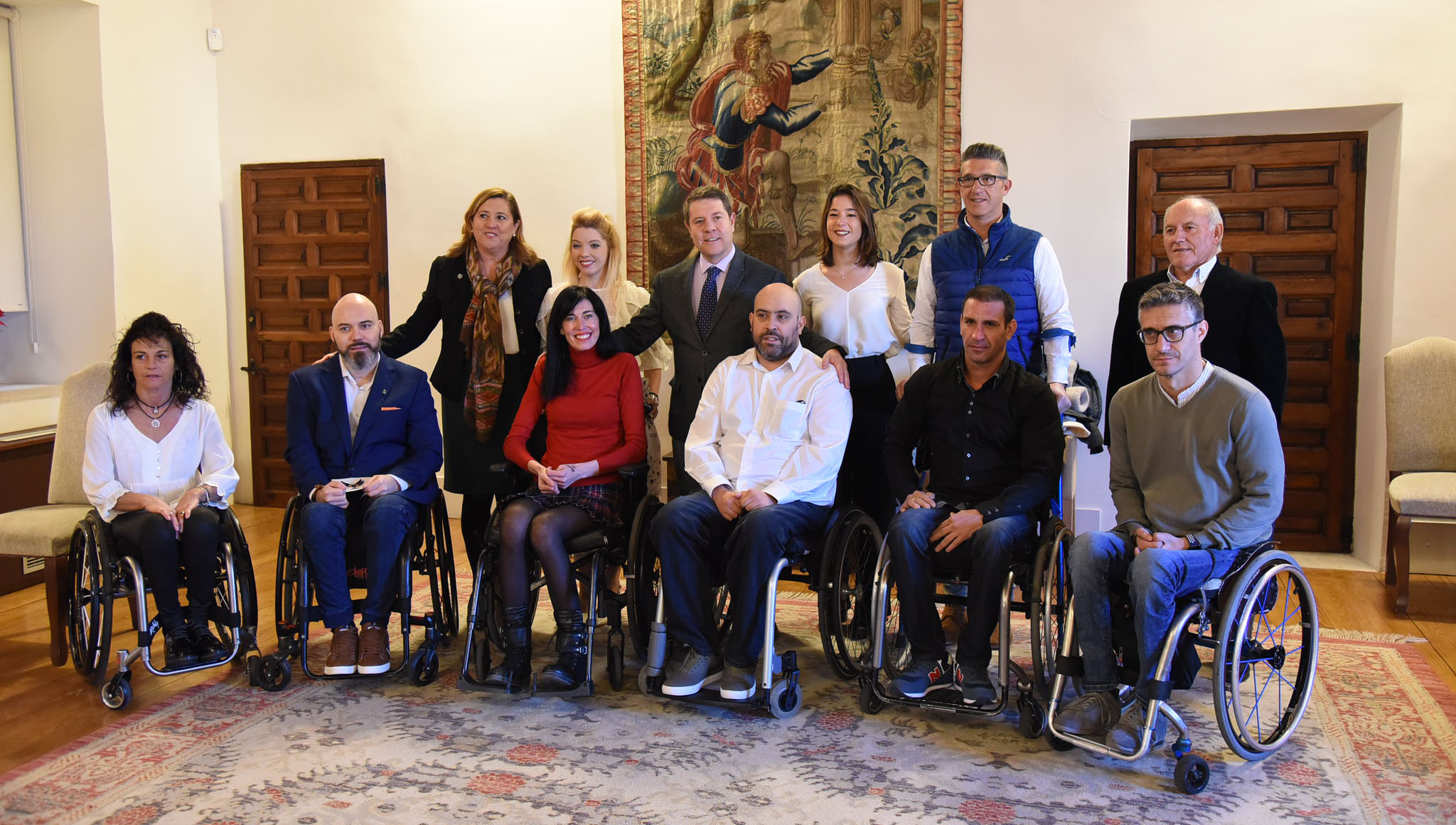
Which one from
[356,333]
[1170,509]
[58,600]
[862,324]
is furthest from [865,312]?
[58,600]

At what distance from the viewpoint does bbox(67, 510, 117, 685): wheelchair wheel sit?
3.17 metres

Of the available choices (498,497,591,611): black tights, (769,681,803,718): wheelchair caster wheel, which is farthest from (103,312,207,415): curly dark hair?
(769,681,803,718): wheelchair caster wheel

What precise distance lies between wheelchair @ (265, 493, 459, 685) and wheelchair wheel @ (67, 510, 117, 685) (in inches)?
18.2

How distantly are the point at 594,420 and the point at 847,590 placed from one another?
3.06ft

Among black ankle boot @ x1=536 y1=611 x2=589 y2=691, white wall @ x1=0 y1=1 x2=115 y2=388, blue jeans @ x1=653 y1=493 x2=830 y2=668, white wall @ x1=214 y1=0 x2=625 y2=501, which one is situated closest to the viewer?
blue jeans @ x1=653 y1=493 x2=830 y2=668

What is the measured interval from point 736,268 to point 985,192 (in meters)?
0.80

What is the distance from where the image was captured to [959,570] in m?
3.00

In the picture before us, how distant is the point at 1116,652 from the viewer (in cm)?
290

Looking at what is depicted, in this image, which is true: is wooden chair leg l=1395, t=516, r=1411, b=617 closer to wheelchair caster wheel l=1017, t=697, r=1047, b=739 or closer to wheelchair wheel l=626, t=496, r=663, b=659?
wheelchair caster wheel l=1017, t=697, r=1047, b=739

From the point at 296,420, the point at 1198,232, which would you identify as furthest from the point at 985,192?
the point at 296,420

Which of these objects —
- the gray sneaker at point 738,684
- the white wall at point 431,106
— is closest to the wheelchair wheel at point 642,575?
the gray sneaker at point 738,684

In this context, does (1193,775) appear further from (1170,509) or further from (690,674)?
(690,674)

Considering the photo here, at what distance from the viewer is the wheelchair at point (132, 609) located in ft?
10.3

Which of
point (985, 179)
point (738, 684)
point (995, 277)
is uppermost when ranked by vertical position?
point (985, 179)
